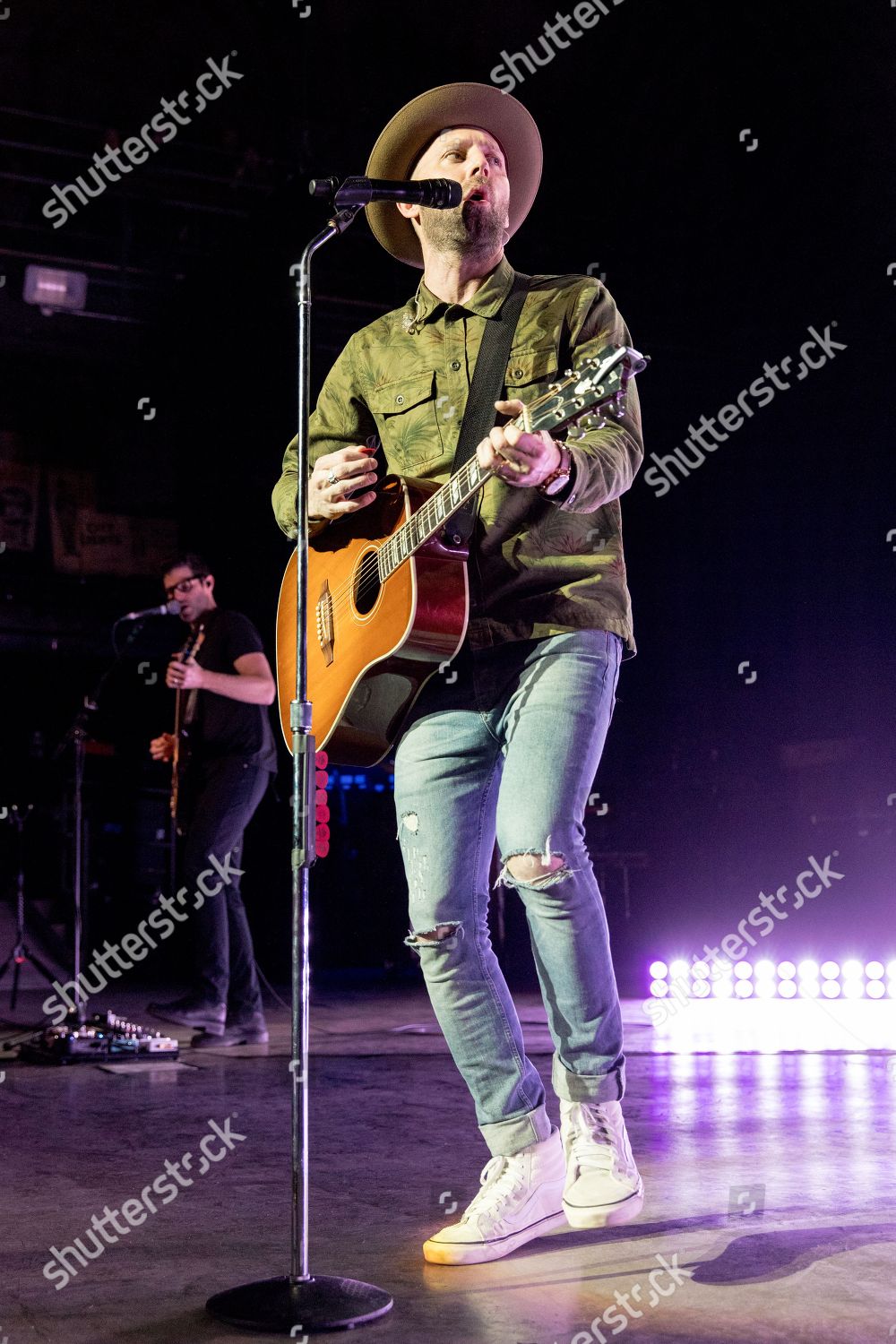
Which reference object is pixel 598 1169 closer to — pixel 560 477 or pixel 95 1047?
pixel 560 477

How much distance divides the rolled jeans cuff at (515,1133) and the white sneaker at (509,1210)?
11 mm

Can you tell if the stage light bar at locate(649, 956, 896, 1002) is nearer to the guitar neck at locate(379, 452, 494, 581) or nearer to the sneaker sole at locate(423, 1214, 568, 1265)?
the sneaker sole at locate(423, 1214, 568, 1265)

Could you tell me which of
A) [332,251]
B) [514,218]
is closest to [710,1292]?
[514,218]

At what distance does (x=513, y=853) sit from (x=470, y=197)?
53.1 inches

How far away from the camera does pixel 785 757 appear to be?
29.2 feet

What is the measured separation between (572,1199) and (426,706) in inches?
38.5

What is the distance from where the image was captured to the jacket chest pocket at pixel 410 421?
9.29ft

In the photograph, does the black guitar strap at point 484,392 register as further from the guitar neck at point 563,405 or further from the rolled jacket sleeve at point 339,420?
the rolled jacket sleeve at point 339,420

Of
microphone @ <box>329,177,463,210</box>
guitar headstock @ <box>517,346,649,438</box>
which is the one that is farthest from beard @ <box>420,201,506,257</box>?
guitar headstock @ <box>517,346,649,438</box>

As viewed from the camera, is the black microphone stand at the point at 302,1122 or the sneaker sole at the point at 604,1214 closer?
the black microphone stand at the point at 302,1122

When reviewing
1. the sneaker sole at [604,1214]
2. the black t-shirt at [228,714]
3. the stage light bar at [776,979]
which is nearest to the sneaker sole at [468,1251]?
the sneaker sole at [604,1214]

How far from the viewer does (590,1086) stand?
8.32ft

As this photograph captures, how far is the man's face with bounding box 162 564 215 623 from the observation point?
6215 millimetres

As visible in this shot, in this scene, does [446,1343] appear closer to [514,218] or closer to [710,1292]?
[710,1292]
